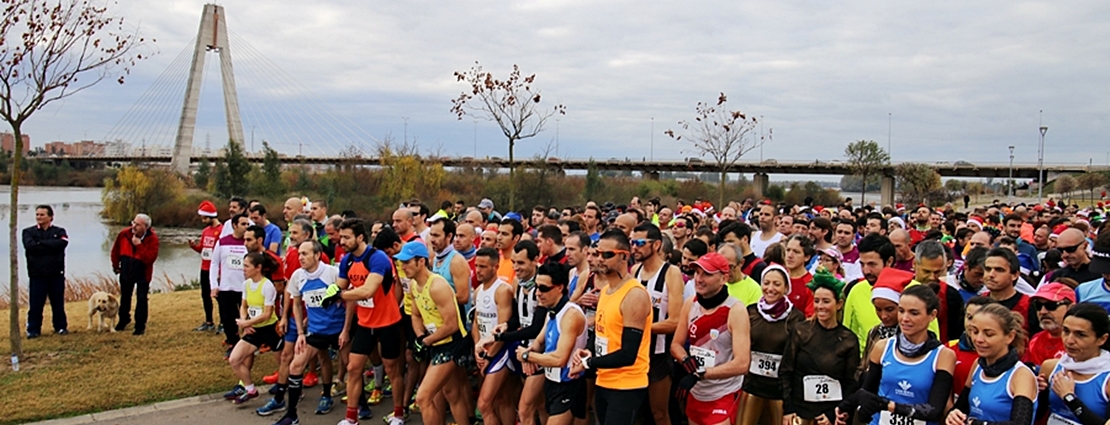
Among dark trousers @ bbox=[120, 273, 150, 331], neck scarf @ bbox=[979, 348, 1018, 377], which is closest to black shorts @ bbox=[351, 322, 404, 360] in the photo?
neck scarf @ bbox=[979, 348, 1018, 377]

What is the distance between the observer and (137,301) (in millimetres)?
9422

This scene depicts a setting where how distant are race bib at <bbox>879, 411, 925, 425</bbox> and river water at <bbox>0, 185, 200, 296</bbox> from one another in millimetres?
15065

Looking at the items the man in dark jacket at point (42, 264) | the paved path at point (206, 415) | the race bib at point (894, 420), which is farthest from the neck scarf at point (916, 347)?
the man in dark jacket at point (42, 264)

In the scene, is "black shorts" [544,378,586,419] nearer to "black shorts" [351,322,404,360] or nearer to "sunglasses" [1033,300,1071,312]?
"black shorts" [351,322,404,360]

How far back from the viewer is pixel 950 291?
4.59 metres

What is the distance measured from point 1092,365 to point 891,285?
106cm

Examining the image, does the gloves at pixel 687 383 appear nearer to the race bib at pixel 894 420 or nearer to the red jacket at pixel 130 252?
the race bib at pixel 894 420

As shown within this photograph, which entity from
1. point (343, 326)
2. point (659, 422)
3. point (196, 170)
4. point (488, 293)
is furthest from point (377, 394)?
point (196, 170)

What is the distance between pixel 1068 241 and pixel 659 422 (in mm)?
3716

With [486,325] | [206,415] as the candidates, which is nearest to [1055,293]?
[486,325]

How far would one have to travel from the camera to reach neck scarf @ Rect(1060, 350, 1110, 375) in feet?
10.9

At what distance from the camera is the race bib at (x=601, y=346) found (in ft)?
14.0

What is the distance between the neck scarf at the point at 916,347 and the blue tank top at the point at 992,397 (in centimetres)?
24

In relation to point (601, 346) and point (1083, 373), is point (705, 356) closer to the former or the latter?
point (601, 346)
